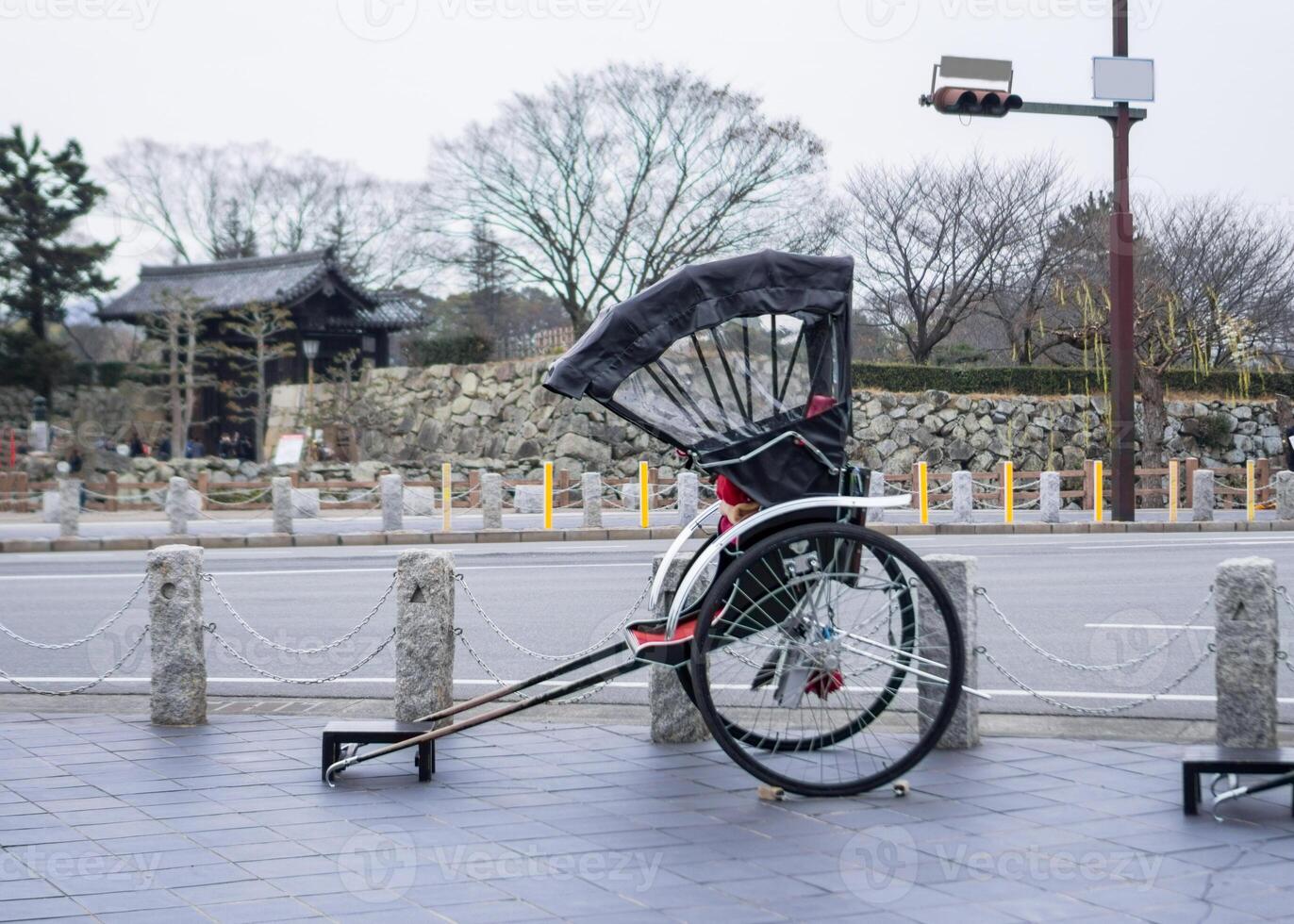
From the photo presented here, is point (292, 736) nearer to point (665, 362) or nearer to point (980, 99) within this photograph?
point (665, 362)

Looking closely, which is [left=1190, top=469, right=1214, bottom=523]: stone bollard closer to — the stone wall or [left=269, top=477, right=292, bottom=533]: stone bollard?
the stone wall

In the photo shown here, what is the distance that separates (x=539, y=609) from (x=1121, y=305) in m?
13.9

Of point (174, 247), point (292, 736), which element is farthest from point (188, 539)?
point (174, 247)

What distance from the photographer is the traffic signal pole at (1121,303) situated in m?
20.4

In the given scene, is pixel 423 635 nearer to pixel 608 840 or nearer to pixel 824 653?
pixel 608 840

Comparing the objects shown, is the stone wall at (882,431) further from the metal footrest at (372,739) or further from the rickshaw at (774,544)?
the metal footrest at (372,739)

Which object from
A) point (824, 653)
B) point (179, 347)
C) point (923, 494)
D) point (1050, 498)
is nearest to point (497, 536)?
point (923, 494)

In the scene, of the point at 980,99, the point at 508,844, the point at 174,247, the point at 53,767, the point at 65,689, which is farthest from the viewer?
the point at 174,247

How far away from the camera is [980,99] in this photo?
17.0m

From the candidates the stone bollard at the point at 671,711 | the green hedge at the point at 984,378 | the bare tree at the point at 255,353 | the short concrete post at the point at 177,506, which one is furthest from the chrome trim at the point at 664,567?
the bare tree at the point at 255,353

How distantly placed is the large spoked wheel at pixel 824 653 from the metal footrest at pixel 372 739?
1.18 metres

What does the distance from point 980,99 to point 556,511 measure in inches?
570

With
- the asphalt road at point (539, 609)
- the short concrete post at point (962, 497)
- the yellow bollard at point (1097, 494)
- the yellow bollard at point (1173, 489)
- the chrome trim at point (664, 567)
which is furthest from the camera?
the yellow bollard at point (1173, 489)

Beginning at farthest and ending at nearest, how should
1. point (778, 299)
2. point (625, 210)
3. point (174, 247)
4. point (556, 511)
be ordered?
1. point (174, 247)
2. point (625, 210)
3. point (556, 511)
4. point (778, 299)
